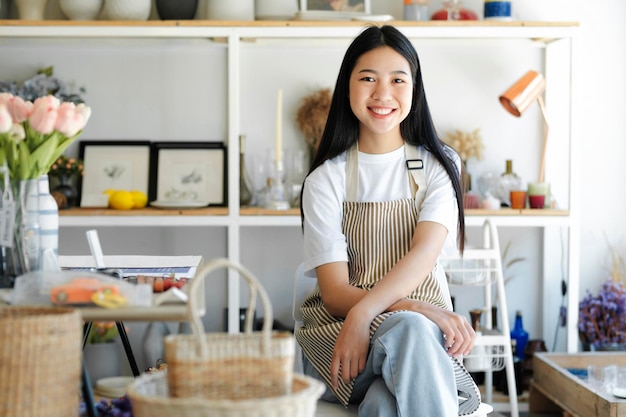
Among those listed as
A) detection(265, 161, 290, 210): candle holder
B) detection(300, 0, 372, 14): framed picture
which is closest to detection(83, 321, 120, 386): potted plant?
detection(265, 161, 290, 210): candle holder

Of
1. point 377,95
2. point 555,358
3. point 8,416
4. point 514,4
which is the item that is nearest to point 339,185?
point 377,95

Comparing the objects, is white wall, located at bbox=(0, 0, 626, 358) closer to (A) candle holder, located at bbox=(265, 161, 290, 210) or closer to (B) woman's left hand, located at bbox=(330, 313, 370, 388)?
(A) candle holder, located at bbox=(265, 161, 290, 210)

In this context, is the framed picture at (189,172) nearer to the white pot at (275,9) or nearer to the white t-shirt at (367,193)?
the white pot at (275,9)

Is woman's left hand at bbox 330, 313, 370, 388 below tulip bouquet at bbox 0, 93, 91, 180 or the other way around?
below

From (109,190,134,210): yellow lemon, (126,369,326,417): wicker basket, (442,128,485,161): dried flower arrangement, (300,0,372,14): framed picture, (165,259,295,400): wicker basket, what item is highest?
(300,0,372,14): framed picture

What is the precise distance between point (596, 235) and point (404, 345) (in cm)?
239

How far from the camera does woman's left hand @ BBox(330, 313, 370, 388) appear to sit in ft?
6.97

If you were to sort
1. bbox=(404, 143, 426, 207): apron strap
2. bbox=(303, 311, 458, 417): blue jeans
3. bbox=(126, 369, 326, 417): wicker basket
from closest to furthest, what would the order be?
1. bbox=(126, 369, 326, 417): wicker basket
2. bbox=(303, 311, 458, 417): blue jeans
3. bbox=(404, 143, 426, 207): apron strap

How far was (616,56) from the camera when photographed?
4.10m

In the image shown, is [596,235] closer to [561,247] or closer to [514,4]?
[561,247]

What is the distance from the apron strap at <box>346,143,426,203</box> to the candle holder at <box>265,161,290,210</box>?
1266mm

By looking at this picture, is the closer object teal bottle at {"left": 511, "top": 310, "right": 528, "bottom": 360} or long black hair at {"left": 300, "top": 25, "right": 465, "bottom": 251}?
long black hair at {"left": 300, "top": 25, "right": 465, "bottom": 251}

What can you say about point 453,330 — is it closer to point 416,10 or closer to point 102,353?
point 416,10

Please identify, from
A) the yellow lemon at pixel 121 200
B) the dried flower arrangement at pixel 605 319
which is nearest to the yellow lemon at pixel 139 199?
the yellow lemon at pixel 121 200
